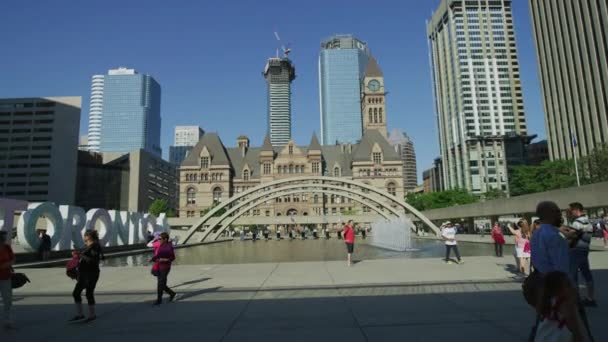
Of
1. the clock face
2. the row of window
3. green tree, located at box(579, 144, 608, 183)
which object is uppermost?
the clock face

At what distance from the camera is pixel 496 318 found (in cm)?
630

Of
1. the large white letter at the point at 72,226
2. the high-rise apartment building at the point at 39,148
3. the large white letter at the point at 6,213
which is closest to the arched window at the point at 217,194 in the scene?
the high-rise apartment building at the point at 39,148

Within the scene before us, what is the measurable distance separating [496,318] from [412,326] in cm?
150

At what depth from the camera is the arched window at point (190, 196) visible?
8669 cm

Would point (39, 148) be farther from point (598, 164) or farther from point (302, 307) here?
point (598, 164)

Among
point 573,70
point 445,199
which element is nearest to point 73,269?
point 445,199

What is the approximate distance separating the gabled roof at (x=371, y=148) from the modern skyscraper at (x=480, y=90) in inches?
1260

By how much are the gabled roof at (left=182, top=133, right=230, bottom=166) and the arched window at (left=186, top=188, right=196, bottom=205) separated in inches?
239

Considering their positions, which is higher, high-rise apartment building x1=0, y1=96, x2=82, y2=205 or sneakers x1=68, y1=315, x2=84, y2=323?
high-rise apartment building x1=0, y1=96, x2=82, y2=205

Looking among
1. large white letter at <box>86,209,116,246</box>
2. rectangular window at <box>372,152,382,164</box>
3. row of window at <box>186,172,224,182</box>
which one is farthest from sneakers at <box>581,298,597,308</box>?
row of window at <box>186,172,224,182</box>

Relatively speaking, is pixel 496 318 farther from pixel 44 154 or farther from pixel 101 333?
pixel 44 154

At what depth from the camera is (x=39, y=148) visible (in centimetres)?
9875

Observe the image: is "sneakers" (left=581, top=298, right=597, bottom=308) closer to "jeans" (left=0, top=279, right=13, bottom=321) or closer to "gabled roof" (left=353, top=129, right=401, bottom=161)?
"jeans" (left=0, top=279, right=13, bottom=321)

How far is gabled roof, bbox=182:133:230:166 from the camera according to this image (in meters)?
88.0
